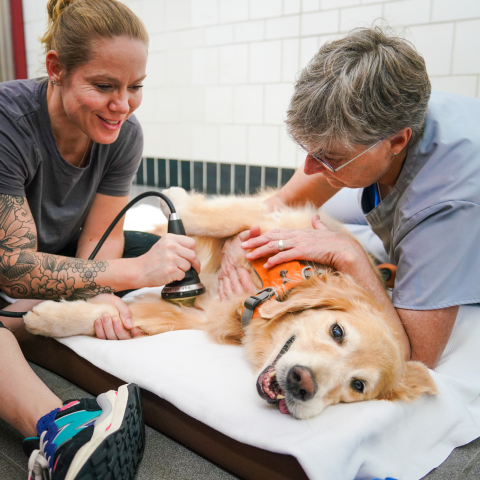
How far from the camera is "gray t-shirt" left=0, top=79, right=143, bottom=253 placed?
1479 millimetres

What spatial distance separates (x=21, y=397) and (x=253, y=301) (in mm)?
721

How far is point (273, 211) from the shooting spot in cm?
202

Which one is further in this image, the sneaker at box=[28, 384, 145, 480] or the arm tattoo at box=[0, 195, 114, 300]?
the arm tattoo at box=[0, 195, 114, 300]

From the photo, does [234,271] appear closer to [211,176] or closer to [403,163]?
[403,163]

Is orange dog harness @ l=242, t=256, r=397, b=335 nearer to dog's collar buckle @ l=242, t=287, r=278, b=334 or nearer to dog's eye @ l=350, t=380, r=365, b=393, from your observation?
dog's collar buckle @ l=242, t=287, r=278, b=334

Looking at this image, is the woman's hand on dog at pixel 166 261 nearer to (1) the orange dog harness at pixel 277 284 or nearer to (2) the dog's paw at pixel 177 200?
(1) the orange dog harness at pixel 277 284

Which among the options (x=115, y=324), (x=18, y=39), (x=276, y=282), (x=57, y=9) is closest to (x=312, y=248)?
(x=276, y=282)

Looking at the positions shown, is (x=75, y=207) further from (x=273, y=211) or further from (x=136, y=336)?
(x=273, y=211)

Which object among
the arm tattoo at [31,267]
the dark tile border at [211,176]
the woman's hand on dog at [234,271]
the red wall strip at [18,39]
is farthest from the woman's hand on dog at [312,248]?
the red wall strip at [18,39]

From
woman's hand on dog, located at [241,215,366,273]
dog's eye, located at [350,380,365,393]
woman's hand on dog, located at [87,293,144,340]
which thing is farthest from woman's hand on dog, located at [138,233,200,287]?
dog's eye, located at [350,380,365,393]

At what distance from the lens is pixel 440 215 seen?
4.46 ft

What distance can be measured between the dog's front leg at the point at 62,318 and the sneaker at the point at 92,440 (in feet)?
1.25

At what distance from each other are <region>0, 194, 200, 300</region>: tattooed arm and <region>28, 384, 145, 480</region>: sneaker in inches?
18.3

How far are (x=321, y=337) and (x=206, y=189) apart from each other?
309cm
